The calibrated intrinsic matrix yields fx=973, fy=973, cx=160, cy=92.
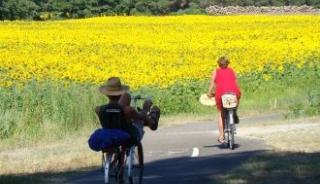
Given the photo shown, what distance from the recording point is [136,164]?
453 inches

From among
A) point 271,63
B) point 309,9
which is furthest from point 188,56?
point 309,9

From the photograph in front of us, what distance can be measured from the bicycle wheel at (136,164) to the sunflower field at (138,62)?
27.1ft

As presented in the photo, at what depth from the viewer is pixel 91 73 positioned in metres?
28.4

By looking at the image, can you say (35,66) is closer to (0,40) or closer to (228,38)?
(0,40)

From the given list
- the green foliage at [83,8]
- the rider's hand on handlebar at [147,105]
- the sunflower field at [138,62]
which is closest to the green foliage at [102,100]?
the sunflower field at [138,62]

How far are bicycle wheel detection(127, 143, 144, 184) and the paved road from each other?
0.16m

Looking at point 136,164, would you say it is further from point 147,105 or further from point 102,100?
point 102,100

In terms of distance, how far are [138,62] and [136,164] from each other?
20.8 m

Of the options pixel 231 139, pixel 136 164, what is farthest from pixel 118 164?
pixel 231 139

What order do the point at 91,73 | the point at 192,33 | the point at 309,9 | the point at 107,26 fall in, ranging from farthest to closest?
the point at 309,9
the point at 107,26
the point at 192,33
the point at 91,73

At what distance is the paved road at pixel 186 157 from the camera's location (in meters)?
11.9

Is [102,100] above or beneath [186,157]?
above

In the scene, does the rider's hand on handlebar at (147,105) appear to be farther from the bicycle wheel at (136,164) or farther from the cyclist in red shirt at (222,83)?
the cyclist in red shirt at (222,83)

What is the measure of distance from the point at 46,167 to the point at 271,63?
18.2 m
